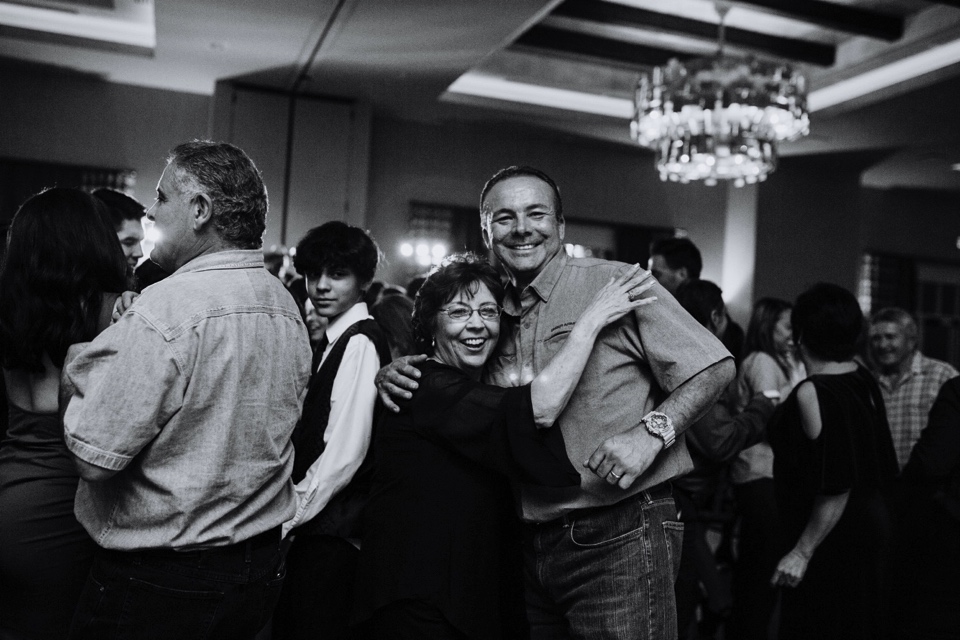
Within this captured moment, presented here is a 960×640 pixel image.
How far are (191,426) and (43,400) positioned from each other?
0.46 m

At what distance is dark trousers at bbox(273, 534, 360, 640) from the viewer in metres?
2.15

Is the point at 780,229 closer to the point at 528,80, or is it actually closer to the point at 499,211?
the point at 528,80

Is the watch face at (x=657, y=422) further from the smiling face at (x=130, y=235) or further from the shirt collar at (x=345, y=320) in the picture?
the smiling face at (x=130, y=235)

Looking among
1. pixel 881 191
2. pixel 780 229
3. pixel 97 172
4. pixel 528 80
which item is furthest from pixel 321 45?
pixel 881 191

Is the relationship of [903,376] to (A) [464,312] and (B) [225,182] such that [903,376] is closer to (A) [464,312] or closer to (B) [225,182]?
(A) [464,312]

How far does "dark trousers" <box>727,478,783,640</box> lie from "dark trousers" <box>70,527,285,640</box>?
101 inches

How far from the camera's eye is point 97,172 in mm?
7270

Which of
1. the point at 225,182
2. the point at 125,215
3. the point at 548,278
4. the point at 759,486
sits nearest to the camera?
the point at 225,182

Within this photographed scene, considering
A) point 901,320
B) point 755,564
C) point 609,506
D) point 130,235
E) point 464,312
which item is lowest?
point 755,564

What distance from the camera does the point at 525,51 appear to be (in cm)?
700

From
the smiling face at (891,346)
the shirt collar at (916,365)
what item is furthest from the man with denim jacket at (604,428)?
the shirt collar at (916,365)

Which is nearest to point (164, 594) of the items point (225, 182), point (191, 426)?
point (191, 426)

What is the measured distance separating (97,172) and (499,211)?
21.3 feet

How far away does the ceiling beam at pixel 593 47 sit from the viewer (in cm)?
662
